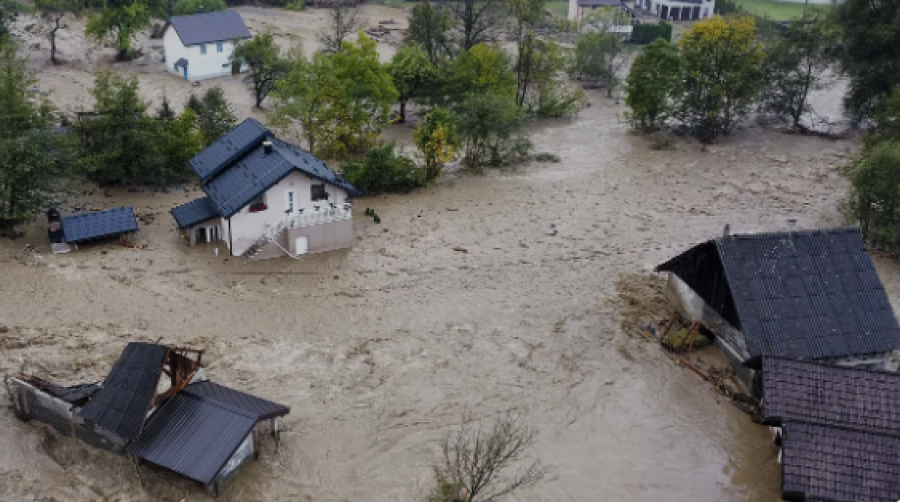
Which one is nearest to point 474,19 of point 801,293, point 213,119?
point 213,119

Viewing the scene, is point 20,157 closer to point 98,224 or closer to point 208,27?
point 98,224

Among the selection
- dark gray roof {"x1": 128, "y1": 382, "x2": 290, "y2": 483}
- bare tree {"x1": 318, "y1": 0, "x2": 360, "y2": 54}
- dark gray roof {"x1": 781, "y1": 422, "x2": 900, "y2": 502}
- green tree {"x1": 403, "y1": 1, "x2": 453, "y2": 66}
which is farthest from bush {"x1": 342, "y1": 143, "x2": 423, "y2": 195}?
dark gray roof {"x1": 781, "y1": 422, "x2": 900, "y2": 502}

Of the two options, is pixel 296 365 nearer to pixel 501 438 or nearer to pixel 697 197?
pixel 501 438

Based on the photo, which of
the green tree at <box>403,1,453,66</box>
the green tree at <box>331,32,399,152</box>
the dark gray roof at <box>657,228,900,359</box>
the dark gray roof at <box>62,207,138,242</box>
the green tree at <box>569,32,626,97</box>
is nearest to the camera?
the dark gray roof at <box>657,228,900,359</box>

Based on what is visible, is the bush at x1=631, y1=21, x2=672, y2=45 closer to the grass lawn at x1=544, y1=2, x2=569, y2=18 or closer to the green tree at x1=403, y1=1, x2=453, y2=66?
the grass lawn at x1=544, y1=2, x2=569, y2=18

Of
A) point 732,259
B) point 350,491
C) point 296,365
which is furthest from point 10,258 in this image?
point 732,259

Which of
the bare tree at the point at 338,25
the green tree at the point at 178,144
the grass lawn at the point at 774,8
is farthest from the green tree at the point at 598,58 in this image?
the green tree at the point at 178,144

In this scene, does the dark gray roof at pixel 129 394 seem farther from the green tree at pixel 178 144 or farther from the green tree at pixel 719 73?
the green tree at pixel 719 73
